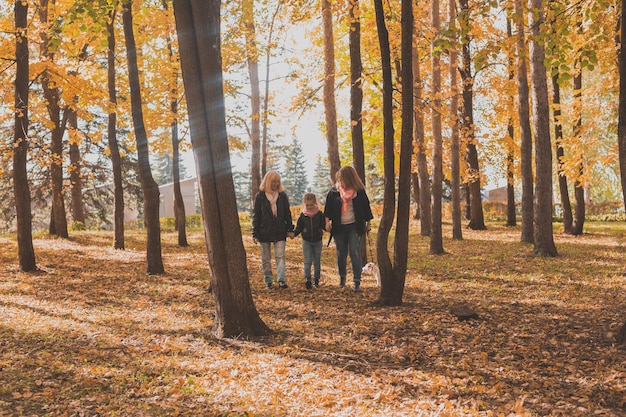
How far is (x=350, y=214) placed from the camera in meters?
8.85

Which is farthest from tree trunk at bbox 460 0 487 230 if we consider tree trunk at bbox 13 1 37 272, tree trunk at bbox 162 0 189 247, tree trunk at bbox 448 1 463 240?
tree trunk at bbox 13 1 37 272

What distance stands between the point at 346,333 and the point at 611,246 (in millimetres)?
11151

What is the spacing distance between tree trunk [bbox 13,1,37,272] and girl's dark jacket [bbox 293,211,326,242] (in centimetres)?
609

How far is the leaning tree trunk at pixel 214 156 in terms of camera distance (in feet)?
19.6

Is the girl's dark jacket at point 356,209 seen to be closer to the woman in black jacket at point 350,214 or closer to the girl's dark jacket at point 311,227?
the woman in black jacket at point 350,214

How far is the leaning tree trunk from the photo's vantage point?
19.6 feet

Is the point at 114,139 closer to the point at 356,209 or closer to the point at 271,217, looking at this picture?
the point at 271,217

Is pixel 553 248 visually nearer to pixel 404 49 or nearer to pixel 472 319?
pixel 472 319

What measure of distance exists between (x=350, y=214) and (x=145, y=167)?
526cm

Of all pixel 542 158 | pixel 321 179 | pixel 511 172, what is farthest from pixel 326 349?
pixel 321 179

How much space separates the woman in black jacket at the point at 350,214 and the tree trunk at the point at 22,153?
22.1 ft

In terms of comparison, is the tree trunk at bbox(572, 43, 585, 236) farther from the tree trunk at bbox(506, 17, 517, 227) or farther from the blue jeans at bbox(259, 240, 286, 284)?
the blue jeans at bbox(259, 240, 286, 284)

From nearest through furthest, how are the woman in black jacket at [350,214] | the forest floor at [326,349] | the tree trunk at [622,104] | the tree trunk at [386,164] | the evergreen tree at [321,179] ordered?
the forest floor at [326,349], the tree trunk at [622,104], the tree trunk at [386,164], the woman in black jacket at [350,214], the evergreen tree at [321,179]

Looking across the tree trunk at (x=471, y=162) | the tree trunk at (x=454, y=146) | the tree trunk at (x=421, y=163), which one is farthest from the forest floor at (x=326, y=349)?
the tree trunk at (x=471, y=162)
